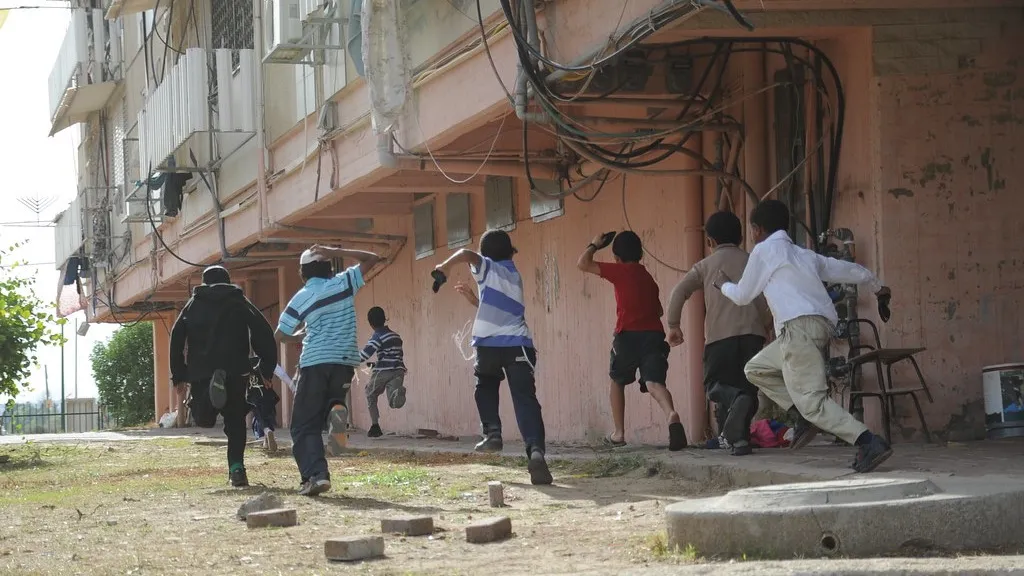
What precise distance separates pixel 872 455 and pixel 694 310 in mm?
4499

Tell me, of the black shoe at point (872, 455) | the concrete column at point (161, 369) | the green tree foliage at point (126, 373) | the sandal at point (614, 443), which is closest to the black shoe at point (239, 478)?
the sandal at point (614, 443)

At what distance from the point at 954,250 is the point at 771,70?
81.9 inches

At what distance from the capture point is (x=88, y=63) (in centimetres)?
3083

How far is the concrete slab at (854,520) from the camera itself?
547 centimetres

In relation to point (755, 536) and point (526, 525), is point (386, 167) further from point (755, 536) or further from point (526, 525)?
point (755, 536)

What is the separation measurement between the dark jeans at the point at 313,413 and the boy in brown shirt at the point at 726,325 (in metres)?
2.28

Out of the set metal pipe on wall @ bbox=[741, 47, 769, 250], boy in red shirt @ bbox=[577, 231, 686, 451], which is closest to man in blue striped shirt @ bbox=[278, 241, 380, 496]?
boy in red shirt @ bbox=[577, 231, 686, 451]

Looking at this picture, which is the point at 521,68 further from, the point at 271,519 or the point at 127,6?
the point at 127,6

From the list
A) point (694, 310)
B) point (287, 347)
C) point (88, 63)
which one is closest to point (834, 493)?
point (694, 310)

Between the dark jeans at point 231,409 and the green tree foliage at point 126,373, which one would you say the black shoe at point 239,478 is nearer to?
the dark jeans at point 231,409

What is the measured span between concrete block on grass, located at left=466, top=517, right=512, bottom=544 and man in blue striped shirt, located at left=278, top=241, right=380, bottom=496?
2.80m

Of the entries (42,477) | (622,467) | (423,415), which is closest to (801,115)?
(622,467)

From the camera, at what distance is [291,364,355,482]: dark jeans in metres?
9.40

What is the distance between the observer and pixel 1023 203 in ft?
32.2
